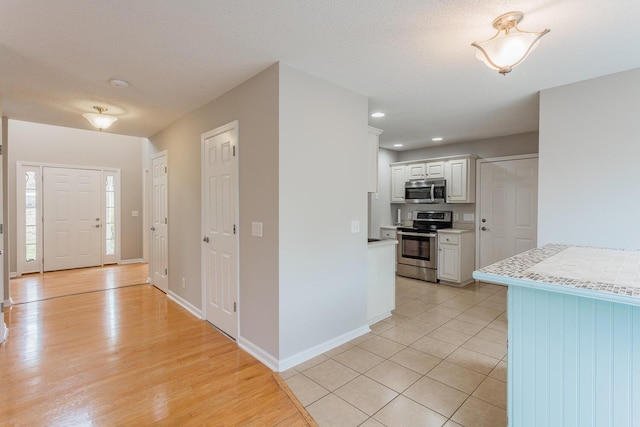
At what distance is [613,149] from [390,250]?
2.25 m

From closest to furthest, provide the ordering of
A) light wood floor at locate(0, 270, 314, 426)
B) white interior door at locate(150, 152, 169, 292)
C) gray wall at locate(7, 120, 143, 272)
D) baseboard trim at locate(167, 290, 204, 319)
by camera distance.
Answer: light wood floor at locate(0, 270, 314, 426)
baseboard trim at locate(167, 290, 204, 319)
white interior door at locate(150, 152, 169, 292)
gray wall at locate(7, 120, 143, 272)

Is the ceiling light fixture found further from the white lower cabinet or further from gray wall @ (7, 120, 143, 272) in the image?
the white lower cabinet

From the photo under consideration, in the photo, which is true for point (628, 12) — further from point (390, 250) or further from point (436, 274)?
point (436, 274)

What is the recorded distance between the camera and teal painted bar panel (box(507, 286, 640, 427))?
1252 millimetres

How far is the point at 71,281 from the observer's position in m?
5.38

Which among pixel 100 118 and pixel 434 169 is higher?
pixel 100 118

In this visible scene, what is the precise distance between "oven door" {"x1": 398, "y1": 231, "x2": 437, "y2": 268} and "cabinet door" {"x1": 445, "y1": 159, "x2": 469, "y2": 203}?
0.82m

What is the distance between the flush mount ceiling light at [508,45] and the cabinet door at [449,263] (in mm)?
3733

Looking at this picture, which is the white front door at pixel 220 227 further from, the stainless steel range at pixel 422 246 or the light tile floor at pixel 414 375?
the stainless steel range at pixel 422 246

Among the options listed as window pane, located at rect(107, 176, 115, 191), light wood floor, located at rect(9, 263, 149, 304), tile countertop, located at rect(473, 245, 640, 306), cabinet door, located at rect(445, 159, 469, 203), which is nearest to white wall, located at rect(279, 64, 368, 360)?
tile countertop, located at rect(473, 245, 640, 306)

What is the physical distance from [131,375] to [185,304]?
5.33 feet

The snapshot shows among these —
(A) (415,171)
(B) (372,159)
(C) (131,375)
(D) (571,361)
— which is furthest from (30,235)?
(D) (571,361)

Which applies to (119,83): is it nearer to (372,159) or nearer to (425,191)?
(372,159)

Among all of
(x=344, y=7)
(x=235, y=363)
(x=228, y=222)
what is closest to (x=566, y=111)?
(x=344, y=7)
